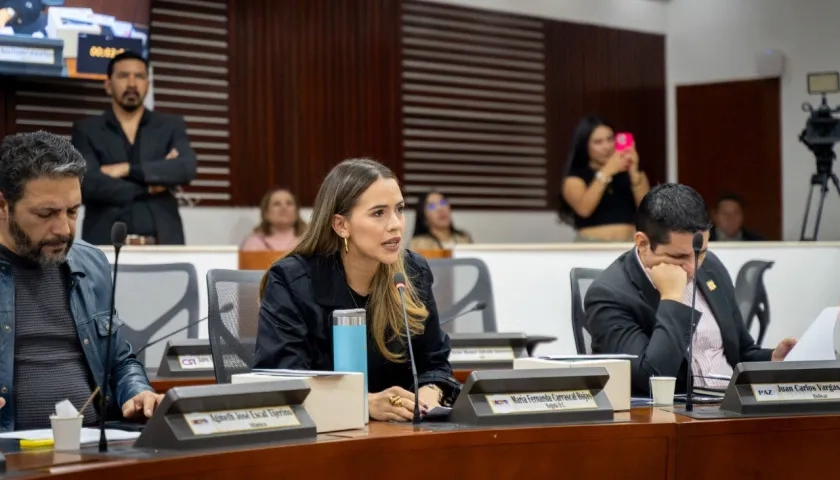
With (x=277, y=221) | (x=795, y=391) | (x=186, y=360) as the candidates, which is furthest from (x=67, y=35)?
(x=795, y=391)

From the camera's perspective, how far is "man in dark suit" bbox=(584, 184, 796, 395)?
312cm

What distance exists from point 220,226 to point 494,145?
8.59 ft

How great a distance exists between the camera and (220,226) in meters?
7.66

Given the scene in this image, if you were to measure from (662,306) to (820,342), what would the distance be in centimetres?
40

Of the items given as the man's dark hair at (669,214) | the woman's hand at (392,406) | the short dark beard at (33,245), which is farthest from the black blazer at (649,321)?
the short dark beard at (33,245)

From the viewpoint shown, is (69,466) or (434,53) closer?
(69,466)

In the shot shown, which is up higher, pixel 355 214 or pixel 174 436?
pixel 355 214

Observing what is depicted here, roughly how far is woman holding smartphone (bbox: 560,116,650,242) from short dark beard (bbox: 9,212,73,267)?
13.2ft

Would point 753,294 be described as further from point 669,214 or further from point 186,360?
point 186,360

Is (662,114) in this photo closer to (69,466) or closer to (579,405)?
(579,405)

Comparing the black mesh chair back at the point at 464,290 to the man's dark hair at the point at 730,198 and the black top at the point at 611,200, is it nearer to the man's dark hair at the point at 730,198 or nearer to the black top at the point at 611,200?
the black top at the point at 611,200

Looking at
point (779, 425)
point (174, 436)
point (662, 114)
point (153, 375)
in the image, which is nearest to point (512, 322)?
point (153, 375)

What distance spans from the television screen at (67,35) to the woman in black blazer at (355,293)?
3.96 m

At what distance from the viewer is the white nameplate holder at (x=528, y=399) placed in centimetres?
232
